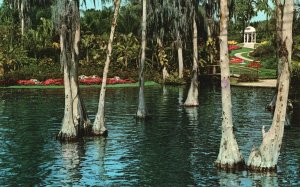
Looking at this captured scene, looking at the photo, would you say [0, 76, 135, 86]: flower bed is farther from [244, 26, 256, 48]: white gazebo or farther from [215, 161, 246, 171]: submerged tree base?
[244, 26, 256, 48]: white gazebo

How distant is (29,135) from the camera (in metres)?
28.9

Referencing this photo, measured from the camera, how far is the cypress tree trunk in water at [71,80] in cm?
2483

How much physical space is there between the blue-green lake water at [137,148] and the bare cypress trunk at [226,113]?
536mm

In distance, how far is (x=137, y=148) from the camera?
24797 mm

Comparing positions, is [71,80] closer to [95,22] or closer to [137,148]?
[137,148]

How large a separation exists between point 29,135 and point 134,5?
2015 inches

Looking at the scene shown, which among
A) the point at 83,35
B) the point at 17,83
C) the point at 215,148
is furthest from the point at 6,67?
the point at 215,148

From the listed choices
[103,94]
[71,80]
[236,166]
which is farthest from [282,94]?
[71,80]

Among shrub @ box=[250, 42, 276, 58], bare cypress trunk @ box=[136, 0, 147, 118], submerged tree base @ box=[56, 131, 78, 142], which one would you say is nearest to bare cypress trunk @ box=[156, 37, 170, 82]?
bare cypress trunk @ box=[136, 0, 147, 118]

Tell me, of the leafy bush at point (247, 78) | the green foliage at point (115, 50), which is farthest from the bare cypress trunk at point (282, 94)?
the green foliage at point (115, 50)

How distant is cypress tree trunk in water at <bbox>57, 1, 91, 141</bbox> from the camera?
2483cm

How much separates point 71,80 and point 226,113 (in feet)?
34.2

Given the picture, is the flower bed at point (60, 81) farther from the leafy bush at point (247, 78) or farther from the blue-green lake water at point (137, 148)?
the blue-green lake water at point (137, 148)

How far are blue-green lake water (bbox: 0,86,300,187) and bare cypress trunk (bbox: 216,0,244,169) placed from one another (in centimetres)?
54
